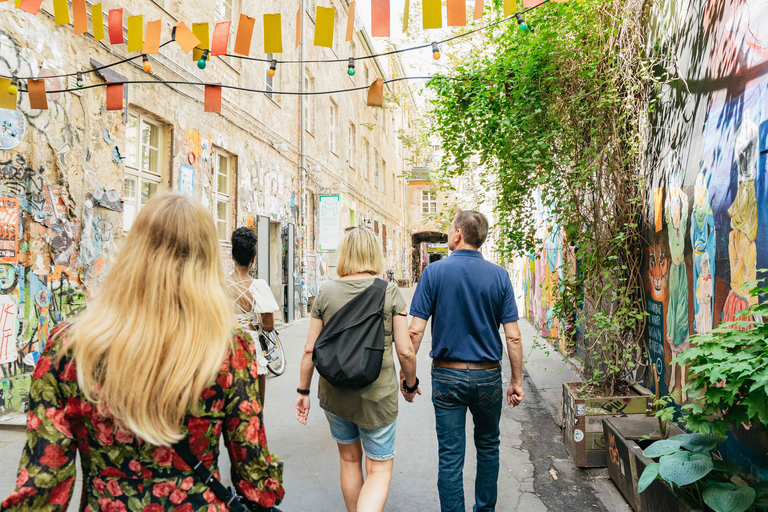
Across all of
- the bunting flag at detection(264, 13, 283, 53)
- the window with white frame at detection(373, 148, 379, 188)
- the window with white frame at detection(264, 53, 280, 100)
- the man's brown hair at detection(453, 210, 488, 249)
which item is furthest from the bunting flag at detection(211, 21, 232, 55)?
the window with white frame at detection(373, 148, 379, 188)

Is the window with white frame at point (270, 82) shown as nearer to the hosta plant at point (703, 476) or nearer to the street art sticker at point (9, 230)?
the street art sticker at point (9, 230)

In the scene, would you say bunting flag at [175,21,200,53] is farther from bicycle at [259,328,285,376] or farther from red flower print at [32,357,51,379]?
bicycle at [259,328,285,376]

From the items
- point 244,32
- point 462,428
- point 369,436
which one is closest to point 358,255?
point 369,436

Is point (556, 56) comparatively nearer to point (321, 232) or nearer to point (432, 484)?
point (432, 484)

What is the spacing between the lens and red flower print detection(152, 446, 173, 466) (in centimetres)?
132

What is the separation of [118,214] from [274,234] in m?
5.68

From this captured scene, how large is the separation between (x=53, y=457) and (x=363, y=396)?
1599mm

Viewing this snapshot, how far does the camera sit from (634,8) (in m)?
4.40

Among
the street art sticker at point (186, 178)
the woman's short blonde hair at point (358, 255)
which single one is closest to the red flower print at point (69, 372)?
the woman's short blonde hair at point (358, 255)

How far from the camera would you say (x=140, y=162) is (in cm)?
709

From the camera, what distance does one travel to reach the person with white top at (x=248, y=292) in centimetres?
384

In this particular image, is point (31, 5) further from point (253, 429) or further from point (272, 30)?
point (253, 429)

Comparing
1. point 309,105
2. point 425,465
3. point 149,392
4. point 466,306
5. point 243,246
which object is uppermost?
point 309,105

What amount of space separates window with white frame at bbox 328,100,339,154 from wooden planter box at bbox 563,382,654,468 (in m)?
13.9
